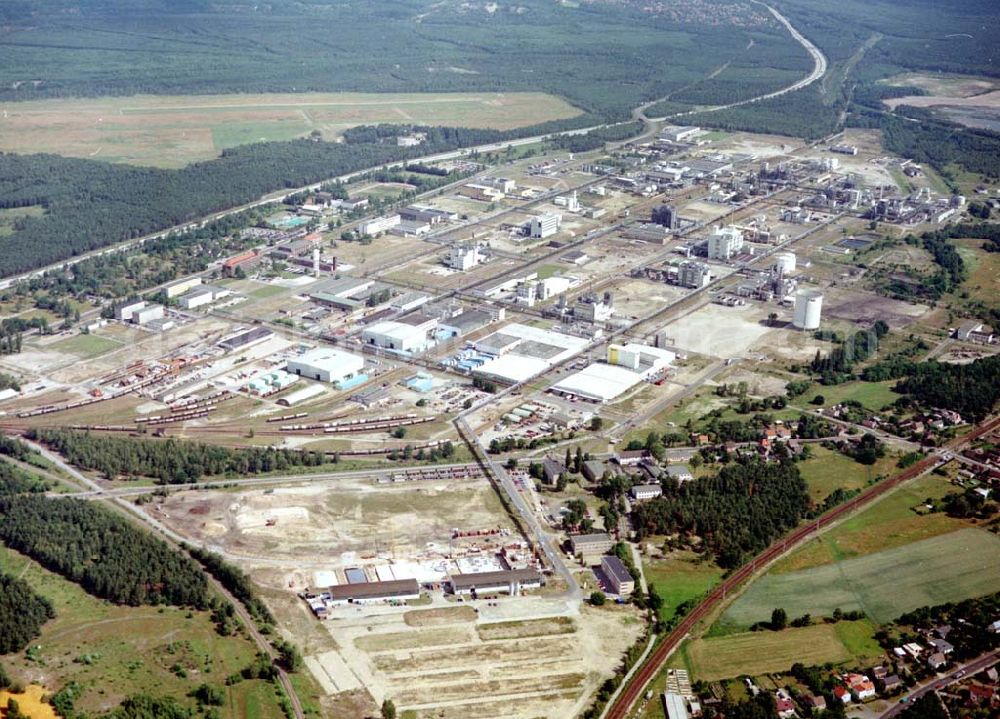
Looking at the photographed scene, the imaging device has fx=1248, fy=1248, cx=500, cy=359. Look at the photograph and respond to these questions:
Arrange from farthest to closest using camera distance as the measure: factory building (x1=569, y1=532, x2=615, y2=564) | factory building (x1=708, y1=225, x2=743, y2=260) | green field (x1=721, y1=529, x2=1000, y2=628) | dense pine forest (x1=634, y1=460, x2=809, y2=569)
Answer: factory building (x1=708, y1=225, x2=743, y2=260)
dense pine forest (x1=634, y1=460, x2=809, y2=569)
factory building (x1=569, y1=532, x2=615, y2=564)
green field (x1=721, y1=529, x2=1000, y2=628)

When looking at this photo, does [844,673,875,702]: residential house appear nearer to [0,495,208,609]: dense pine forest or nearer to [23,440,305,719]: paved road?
[23,440,305,719]: paved road

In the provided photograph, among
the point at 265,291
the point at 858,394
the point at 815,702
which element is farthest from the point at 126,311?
the point at 815,702

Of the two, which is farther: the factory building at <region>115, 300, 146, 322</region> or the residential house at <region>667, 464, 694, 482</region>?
the factory building at <region>115, 300, 146, 322</region>

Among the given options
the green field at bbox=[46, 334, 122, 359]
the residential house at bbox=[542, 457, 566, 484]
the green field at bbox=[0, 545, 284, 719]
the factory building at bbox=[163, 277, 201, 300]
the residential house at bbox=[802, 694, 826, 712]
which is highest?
the residential house at bbox=[802, 694, 826, 712]

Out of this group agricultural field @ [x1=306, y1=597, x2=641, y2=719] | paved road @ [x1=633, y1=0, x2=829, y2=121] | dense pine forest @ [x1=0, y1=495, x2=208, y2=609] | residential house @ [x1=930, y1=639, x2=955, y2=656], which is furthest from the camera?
paved road @ [x1=633, y1=0, x2=829, y2=121]

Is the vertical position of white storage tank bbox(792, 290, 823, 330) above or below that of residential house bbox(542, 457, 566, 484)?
above

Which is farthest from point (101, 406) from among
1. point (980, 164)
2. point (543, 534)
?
point (980, 164)

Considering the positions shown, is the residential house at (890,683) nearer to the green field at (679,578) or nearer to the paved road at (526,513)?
the green field at (679,578)

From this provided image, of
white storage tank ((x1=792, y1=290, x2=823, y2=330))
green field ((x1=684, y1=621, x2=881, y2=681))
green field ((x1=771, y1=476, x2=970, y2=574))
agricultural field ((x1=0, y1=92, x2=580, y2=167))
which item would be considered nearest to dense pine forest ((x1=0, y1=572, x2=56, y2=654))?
green field ((x1=684, y1=621, x2=881, y2=681))
